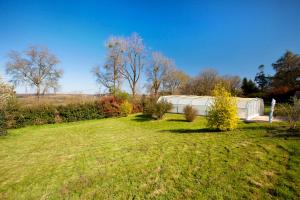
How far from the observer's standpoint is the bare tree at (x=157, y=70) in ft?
112

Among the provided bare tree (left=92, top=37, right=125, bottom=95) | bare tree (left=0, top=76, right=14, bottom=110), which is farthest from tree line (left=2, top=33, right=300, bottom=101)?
bare tree (left=0, top=76, right=14, bottom=110)

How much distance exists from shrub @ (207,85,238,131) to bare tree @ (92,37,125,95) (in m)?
22.5

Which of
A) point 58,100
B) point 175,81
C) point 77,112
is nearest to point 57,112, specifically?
point 77,112

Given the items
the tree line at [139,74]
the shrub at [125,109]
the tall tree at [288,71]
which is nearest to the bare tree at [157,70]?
the tree line at [139,74]

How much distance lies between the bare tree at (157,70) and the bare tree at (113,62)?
7025mm

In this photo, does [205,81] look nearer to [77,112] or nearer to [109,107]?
[109,107]

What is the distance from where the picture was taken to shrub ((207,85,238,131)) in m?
9.47

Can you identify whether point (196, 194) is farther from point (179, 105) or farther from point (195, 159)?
point (179, 105)

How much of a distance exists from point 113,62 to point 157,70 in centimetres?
959

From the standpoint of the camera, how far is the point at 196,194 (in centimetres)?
385

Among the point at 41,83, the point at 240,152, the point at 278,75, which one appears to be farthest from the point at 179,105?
the point at 278,75

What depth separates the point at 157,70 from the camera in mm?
34844

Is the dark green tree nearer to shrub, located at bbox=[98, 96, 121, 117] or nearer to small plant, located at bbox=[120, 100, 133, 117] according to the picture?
small plant, located at bbox=[120, 100, 133, 117]

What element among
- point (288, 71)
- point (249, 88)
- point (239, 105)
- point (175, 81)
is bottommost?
point (239, 105)
